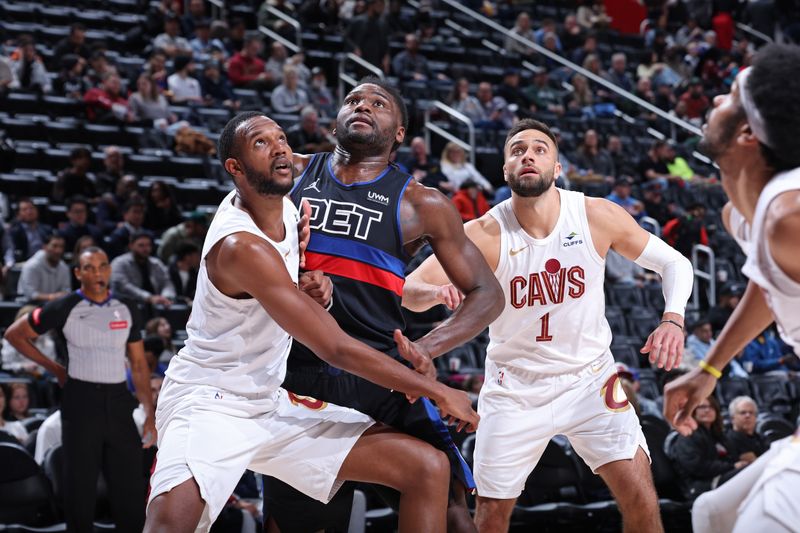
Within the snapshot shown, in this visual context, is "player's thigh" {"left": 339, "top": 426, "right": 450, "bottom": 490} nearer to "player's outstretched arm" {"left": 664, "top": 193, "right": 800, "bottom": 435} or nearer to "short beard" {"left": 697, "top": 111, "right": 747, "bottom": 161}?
"player's outstretched arm" {"left": 664, "top": 193, "right": 800, "bottom": 435}

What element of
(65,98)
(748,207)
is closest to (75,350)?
(748,207)

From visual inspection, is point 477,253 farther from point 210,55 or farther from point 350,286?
point 210,55

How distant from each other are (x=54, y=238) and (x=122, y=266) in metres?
0.66

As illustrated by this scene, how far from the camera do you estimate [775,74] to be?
2.91 m

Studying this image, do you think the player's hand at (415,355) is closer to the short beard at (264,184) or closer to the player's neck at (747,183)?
the short beard at (264,184)

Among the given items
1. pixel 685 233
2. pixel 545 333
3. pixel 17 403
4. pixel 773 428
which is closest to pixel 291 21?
pixel 685 233

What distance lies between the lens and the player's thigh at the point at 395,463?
13.9ft

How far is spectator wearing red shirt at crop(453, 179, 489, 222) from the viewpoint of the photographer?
11.9 m

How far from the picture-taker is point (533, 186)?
5.38m

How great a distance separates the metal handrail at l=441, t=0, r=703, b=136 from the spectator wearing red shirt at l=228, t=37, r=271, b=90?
5.36 m

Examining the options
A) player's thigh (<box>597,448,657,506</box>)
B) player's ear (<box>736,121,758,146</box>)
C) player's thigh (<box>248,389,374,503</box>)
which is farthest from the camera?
player's thigh (<box>597,448,657,506</box>)

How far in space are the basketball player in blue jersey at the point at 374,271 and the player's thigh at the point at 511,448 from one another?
60 cm

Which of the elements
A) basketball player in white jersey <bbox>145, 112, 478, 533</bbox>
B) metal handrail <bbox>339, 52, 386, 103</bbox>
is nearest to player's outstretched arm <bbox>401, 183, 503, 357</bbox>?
basketball player in white jersey <bbox>145, 112, 478, 533</bbox>

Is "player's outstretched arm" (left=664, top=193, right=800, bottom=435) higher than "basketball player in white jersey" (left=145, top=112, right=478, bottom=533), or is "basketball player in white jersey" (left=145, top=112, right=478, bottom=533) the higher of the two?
"player's outstretched arm" (left=664, top=193, right=800, bottom=435)
